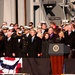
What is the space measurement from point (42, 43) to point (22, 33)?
1.26m

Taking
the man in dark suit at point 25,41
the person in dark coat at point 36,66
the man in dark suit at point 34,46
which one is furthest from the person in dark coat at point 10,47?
the person in dark coat at point 36,66

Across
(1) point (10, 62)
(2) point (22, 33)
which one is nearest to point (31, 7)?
(2) point (22, 33)

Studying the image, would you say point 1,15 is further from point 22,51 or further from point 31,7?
point 22,51

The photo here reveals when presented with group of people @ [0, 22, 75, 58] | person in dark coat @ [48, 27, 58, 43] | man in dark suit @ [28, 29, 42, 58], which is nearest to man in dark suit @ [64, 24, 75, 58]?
group of people @ [0, 22, 75, 58]

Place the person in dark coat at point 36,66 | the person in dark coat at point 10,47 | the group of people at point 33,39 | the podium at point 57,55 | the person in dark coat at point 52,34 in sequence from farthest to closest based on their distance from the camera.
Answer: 1. the person in dark coat at point 10,47
2. the person in dark coat at point 52,34
3. the group of people at point 33,39
4. the person in dark coat at point 36,66
5. the podium at point 57,55

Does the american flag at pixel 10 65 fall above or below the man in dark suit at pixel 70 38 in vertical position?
below

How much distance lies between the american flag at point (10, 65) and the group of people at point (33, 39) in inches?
63.2

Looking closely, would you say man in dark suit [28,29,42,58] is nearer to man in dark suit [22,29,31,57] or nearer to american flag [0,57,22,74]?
man in dark suit [22,29,31,57]

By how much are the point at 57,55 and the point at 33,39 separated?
9.98ft

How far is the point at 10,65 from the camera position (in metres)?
15.5

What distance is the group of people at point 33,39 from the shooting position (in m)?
16.3

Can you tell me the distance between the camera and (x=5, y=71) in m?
15.4

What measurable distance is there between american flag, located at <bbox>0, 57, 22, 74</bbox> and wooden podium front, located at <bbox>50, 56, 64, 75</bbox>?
1.40 metres

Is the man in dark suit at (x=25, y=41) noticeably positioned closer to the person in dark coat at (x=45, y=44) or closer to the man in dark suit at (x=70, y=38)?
the person in dark coat at (x=45, y=44)
